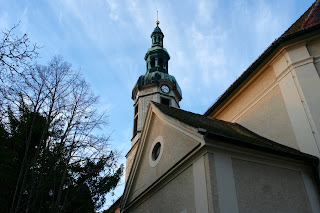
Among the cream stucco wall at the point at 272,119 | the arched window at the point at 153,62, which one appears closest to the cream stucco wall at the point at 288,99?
the cream stucco wall at the point at 272,119

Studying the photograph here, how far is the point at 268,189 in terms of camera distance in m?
5.91

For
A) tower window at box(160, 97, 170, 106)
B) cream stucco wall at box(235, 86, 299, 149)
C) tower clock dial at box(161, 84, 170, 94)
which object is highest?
tower clock dial at box(161, 84, 170, 94)

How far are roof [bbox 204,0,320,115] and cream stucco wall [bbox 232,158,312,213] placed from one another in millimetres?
3852

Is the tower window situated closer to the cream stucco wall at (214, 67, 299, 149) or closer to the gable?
the cream stucco wall at (214, 67, 299, 149)

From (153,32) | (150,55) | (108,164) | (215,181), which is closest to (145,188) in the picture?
(108,164)

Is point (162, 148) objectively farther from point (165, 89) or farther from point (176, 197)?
point (165, 89)

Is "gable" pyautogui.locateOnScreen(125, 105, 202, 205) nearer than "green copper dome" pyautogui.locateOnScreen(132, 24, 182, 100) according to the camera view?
Yes

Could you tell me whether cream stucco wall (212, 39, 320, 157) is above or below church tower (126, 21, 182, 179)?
below

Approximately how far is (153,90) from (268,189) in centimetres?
1906

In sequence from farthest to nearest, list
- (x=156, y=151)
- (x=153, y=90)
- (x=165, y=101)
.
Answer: (x=153, y=90) → (x=165, y=101) → (x=156, y=151)

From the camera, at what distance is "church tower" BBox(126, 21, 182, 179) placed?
75.6ft

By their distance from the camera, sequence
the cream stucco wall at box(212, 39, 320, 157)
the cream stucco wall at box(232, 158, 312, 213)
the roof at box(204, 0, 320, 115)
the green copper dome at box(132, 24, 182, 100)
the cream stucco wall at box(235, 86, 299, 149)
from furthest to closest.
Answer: the green copper dome at box(132, 24, 182, 100), the roof at box(204, 0, 320, 115), the cream stucco wall at box(235, 86, 299, 149), the cream stucco wall at box(212, 39, 320, 157), the cream stucco wall at box(232, 158, 312, 213)

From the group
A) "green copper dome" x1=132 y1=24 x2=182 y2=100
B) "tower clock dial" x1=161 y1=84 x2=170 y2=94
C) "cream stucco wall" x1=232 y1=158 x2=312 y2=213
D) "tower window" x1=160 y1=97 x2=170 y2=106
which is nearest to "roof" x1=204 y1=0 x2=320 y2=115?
"cream stucco wall" x1=232 y1=158 x2=312 y2=213

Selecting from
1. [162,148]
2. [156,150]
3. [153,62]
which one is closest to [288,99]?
[162,148]
